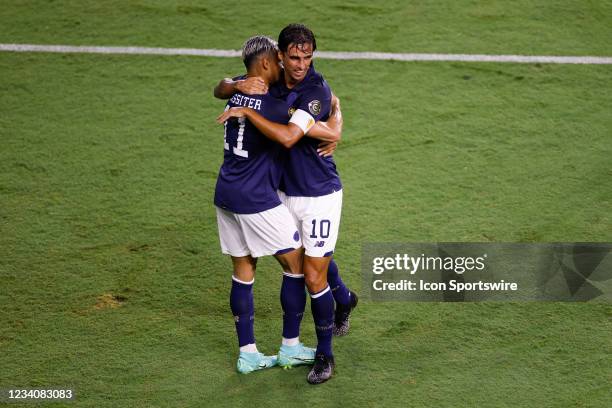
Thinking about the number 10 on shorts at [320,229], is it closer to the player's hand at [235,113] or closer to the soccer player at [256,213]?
the soccer player at [256,213]

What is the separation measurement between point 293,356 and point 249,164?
1208 millimetres

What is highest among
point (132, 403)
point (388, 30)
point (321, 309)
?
point (388, 30)

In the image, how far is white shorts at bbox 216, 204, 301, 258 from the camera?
5.48m

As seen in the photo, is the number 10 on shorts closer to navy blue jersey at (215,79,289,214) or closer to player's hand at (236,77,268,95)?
navy blue jersey at (215,79,289,214)

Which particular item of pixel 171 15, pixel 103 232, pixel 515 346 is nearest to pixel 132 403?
pixel 103 232

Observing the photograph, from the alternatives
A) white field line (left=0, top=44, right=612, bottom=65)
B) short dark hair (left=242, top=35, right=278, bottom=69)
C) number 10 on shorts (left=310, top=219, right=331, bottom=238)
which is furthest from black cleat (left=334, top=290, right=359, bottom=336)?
white field line (left=0, top=44, right=612, bottom=65)

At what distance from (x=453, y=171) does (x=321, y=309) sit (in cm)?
250

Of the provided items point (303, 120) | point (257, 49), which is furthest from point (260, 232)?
point (257, 49)

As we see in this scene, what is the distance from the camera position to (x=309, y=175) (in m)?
5.54

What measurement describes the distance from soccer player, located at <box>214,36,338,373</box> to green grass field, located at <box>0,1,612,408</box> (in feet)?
0.79

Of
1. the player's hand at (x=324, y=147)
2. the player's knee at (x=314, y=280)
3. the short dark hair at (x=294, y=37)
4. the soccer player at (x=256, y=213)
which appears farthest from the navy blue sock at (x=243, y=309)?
the short dark hair at (x=294, y=37)

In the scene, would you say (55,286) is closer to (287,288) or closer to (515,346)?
(287,288)

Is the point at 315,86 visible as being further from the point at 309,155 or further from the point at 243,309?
the point at 243,309

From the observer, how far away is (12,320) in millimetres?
6246
